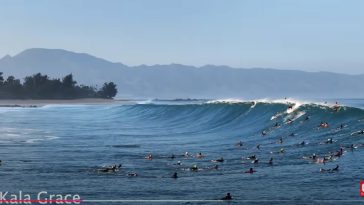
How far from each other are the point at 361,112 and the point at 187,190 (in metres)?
32.9

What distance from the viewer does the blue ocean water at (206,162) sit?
2839cm

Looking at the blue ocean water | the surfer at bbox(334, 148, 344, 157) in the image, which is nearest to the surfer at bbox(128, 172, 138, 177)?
the blue ocean water

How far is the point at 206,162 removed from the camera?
39.4 metres

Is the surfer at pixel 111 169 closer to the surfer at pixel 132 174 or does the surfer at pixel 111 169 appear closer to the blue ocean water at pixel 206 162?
the blue ocean water at pixel 206 162

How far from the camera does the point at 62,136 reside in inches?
2436

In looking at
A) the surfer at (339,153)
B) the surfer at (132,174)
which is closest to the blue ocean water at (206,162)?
the surfer at (132,174)

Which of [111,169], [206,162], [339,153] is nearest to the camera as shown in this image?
[111,169]

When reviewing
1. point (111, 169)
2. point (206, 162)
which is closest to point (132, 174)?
point (111, 169)

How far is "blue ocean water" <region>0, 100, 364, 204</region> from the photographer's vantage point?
28.4 m

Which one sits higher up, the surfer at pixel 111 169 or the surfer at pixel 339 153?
the surfer at pixel 339 153

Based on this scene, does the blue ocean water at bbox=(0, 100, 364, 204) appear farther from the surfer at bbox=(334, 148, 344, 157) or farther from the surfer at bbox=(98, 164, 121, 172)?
the surfer at bbox=(334, 148, 344, 157)

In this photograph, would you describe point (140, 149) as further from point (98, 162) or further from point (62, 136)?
point (62, 136)

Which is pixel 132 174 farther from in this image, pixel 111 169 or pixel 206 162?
pixel 206 162

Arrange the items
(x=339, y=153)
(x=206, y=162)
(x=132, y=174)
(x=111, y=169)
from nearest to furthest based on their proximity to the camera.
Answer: (x=132, y=174), (x=111, y=169), (x=339, y=153), (x=206, y=162)
